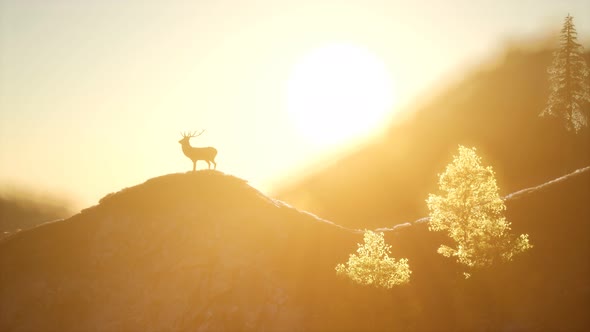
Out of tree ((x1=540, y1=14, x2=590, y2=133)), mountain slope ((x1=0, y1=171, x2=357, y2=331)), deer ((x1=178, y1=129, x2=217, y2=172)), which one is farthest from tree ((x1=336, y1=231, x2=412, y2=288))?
tree ((x1=540, y1=14, x2=590, y2=133))

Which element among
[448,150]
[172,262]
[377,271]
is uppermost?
[448,150]

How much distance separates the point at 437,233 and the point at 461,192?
9.52m

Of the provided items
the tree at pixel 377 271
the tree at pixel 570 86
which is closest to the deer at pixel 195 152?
the tree at pixel 377 271

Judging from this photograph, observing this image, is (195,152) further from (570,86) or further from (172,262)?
(570,86)

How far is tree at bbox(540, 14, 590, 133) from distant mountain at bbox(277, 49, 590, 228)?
23.6 m

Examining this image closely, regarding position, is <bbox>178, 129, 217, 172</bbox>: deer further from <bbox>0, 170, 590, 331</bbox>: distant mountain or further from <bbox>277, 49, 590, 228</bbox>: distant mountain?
<bbox>277, 49, 590, 228</bbox>: distant mountain

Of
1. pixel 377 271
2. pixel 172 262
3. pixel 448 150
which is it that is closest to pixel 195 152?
pixel 172 262

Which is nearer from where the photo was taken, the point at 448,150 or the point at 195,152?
Answer: the point at 195,152

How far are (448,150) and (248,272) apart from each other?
7802 cm

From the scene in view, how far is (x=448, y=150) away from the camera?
109m

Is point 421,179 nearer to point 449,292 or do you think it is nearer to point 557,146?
point 557,146

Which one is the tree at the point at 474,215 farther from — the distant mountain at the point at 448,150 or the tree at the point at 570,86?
the distant mountain at the point at 448,150

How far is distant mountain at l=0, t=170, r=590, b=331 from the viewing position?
128 feet

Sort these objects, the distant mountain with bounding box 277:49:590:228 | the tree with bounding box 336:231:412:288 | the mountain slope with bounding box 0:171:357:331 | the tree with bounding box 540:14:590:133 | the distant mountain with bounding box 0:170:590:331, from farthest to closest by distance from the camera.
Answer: the distant mountain with bounding box 277:49:590:228
the tree with bounding box 540:14:590:133
the mountain slope with bounding box 0:171:357:331
the tree with bounding box 336:231:412:288
the distant mountain with bounding box 0:170:590:331
